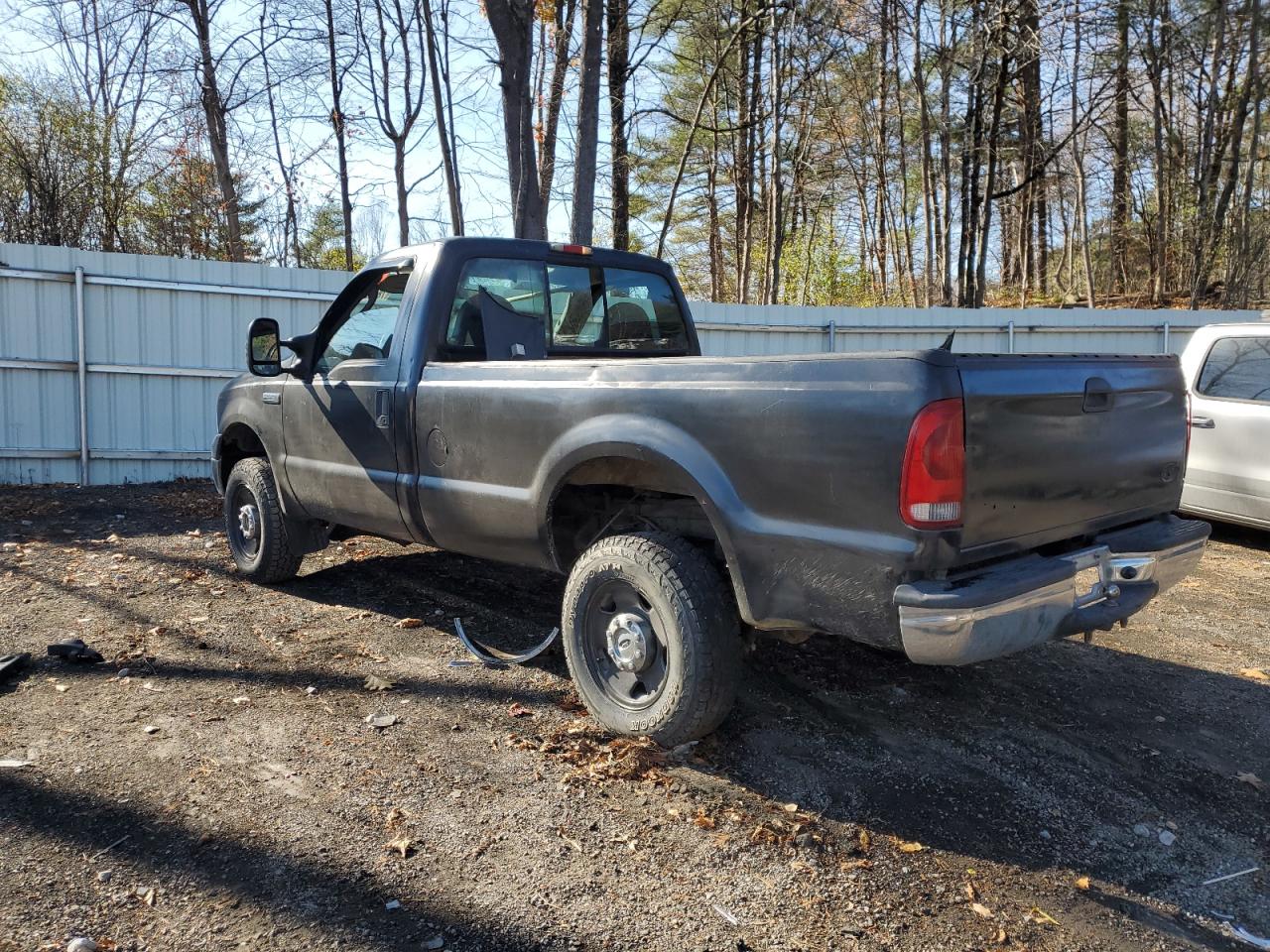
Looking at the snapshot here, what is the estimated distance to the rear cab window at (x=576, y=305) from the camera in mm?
4590

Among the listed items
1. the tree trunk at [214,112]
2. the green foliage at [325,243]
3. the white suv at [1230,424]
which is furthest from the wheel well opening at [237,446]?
the green foliage at [325,243]

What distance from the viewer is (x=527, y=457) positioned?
3867 mm

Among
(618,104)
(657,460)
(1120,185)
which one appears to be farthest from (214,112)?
(1120,185)

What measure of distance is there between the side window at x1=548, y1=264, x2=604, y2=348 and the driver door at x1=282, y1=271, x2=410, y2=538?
771 millimetres

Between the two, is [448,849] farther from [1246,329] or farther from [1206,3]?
[1206,3]

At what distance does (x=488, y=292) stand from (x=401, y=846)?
2.76 metres

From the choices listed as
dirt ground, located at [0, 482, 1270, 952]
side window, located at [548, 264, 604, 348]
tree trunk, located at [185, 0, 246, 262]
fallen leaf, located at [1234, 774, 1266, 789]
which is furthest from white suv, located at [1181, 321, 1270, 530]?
tree trunk, located at [185, 0, 246, 262]

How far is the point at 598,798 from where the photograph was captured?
3174 mm

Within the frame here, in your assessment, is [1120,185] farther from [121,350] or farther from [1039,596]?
[1039,596]

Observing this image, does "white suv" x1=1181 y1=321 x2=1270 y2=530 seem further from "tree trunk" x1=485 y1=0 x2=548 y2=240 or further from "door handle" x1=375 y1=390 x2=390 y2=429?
"tree trunk" x1=485 y1=0 x2=548 y2=240

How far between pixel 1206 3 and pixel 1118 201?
540 centimetres

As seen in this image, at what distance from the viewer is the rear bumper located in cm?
271

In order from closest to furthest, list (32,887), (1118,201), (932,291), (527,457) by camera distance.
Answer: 1. (32,887)
2. (527,457)
3. (932,291)
4. (1118,201)

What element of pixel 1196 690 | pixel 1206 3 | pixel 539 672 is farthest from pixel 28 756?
pixel 1206 3
